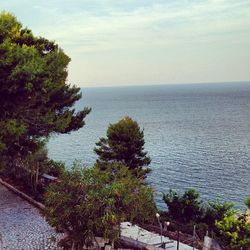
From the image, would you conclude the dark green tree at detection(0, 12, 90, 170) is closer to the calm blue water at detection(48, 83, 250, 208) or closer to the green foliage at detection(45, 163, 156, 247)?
the green foliage at detection(45, 163, 156, 247)

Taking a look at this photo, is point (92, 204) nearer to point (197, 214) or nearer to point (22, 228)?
point (22, 228)

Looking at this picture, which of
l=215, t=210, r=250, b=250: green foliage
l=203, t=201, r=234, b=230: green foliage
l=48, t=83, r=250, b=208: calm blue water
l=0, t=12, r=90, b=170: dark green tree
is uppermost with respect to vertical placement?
l=0, t=12, r=90, b=170: dark green tree

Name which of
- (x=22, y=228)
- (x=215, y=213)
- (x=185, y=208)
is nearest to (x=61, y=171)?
(x=22, y=228)

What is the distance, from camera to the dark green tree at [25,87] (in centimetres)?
1631

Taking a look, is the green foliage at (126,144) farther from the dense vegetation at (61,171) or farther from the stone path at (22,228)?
the stone path at (22,228)

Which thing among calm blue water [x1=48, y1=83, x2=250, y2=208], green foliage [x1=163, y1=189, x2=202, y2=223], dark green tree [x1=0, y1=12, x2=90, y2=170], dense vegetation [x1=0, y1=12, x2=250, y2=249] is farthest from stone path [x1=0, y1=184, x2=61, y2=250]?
green foliage [x1=163, y1=189, x2=202, y2=223]

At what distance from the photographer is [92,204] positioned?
42.7ft

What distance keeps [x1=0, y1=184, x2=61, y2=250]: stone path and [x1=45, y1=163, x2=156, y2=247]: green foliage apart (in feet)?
6.23

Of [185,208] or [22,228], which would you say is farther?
[185,208]

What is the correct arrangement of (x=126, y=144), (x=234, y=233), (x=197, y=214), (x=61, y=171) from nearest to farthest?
(x=61, y=171)
(x=234, y=233)
(x=197, y=214)
(x=126, y=144)

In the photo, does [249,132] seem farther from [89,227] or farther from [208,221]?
[89,227]

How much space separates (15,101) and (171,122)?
111m

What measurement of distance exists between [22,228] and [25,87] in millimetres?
6026

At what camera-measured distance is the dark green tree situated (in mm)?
16312
